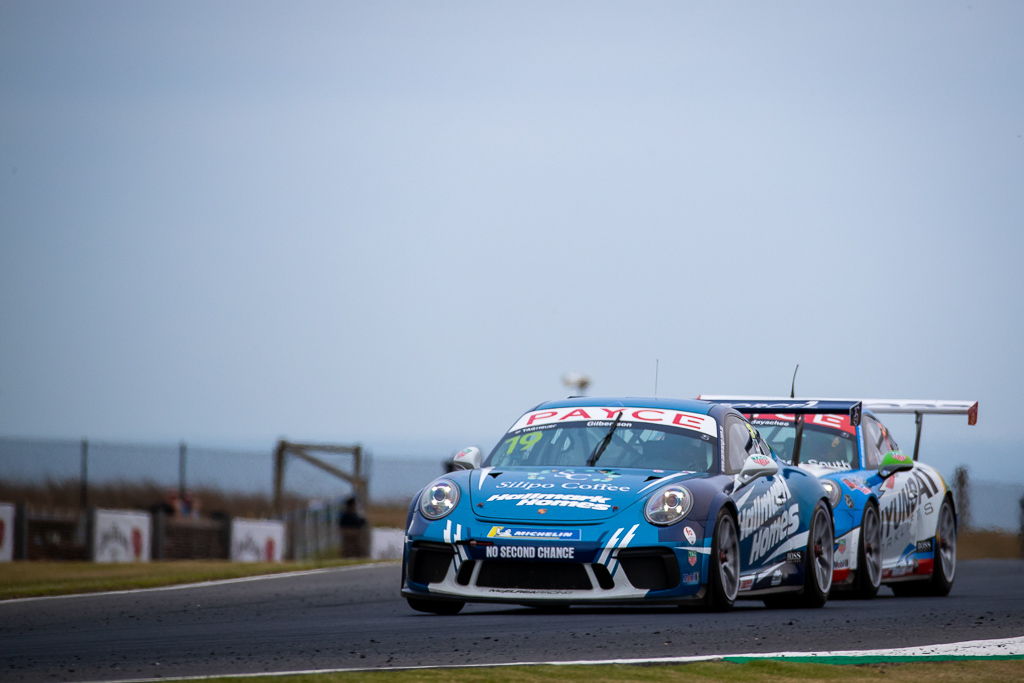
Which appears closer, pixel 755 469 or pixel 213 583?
pixel 755 469

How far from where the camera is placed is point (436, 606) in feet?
35.9

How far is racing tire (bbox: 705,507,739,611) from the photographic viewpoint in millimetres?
10391

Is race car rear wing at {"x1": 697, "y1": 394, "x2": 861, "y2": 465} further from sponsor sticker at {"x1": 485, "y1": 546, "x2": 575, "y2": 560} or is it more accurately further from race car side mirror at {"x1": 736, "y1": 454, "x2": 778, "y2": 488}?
sponsor sticker at {"x1": 485, "y1": 546, "x2": 575, "y2": 560}

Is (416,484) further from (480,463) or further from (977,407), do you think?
(480,463)

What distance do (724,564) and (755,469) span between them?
707 millimetres

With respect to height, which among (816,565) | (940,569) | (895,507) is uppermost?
(895,507)

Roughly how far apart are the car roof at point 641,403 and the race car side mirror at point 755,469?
571 mm

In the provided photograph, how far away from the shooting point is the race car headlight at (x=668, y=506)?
33.4 feet

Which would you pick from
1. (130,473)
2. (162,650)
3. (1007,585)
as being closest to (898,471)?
(1007,585)

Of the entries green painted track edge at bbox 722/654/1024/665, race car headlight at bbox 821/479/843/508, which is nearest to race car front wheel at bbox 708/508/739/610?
green painted track edge at bbox 722/654/1024/665

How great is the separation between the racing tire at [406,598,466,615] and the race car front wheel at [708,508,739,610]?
4.98 feet

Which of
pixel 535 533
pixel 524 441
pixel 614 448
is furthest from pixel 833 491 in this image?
pixel 535 533

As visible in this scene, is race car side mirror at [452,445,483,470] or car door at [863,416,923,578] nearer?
race car side mirror at [452,445,483,470]

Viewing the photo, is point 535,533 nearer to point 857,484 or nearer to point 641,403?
point 641,403
